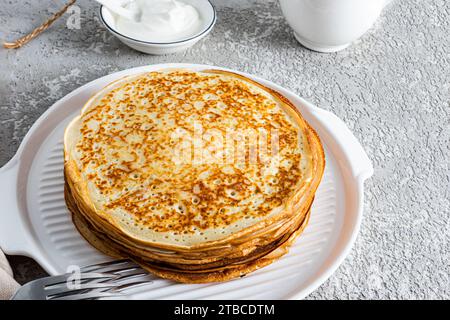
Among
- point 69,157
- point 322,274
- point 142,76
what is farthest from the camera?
point 142,76

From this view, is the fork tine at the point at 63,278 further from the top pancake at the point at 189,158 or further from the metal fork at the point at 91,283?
the top pancake at the point at 189,158

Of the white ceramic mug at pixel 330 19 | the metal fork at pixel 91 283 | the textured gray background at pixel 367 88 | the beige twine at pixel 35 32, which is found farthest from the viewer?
the beige twine at pixel 35 32

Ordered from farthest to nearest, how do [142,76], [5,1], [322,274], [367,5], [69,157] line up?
[5,1]
[367,5]
[142,76]
[69,157]
[322,274]

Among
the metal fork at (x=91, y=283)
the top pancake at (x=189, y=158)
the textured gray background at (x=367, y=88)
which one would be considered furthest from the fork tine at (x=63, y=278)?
the textured gray background at (x=367, y=88)

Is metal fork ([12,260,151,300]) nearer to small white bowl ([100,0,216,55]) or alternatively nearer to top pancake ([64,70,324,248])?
top pancake ([64,70,324,248])

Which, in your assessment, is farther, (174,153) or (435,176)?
(435,176)

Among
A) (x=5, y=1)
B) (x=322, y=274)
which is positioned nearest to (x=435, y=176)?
(x=322, y=274)

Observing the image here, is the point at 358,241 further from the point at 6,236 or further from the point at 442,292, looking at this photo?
the point at 6,236
